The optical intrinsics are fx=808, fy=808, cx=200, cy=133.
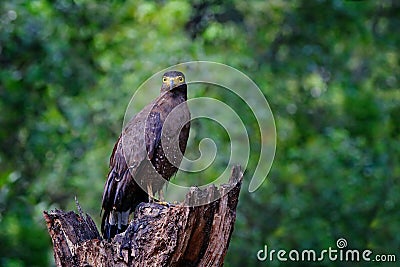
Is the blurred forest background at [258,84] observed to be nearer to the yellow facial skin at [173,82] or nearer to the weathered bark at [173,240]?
the yellow facial skin at [173,82]

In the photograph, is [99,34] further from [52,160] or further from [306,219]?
[306,219]

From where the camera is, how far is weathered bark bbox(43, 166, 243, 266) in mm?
4258

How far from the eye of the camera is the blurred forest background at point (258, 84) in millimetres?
9148

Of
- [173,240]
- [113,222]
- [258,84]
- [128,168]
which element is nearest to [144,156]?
[128,168]

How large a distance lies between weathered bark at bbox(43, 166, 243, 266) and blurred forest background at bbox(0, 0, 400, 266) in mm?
3484

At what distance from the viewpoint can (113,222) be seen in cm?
539

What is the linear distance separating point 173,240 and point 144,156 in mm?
1252

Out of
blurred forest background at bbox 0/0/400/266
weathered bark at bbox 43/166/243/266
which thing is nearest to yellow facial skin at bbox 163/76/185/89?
weathered bark at bbox 43/166/243/266

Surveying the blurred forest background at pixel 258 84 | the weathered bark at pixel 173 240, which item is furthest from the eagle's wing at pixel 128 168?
the blurred forest background at pixel 258 84

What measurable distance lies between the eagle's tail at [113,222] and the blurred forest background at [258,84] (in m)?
2.56

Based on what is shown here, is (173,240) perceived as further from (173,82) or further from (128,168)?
(173,82)

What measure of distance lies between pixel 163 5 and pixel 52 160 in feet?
8.97

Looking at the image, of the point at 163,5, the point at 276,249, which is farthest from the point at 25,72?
the point at 276,249

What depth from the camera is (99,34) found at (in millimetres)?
10641
